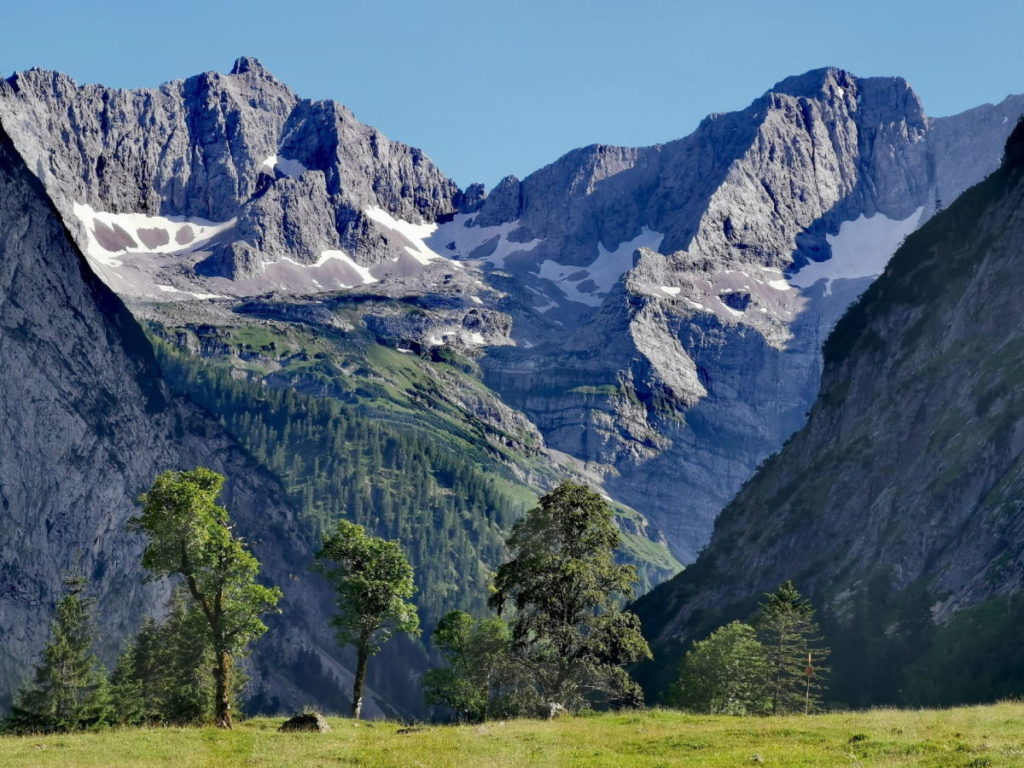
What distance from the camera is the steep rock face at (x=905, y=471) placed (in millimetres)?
113875

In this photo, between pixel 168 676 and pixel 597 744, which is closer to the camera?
pixel 597 744

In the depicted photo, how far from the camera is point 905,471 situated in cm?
13962

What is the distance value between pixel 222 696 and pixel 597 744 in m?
22.9

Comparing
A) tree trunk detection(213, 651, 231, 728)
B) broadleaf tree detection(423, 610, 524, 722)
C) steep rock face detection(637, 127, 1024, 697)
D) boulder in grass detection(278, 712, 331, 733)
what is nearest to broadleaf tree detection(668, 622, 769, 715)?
broadleaf tree detection(423, 610, 524, 722)

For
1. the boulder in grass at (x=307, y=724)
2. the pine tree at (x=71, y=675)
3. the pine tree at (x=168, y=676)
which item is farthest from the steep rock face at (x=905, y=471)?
the pine tree at (x=71, y=675)

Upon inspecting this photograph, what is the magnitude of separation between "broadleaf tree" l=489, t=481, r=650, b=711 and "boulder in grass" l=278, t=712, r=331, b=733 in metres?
12.3

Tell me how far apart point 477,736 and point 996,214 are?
133 m

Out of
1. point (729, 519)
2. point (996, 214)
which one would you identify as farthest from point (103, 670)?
point (996, 214)

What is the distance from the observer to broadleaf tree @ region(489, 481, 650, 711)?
60031 millimetres

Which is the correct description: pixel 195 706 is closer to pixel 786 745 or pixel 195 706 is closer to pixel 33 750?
pixel 33 750

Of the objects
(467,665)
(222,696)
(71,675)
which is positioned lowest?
(71,675)

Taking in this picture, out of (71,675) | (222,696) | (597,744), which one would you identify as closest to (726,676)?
(222,696)

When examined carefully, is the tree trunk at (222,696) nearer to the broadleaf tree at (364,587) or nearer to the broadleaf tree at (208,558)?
the broadleaf tree at (208,558)

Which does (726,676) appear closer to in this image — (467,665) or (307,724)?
(467,665)
